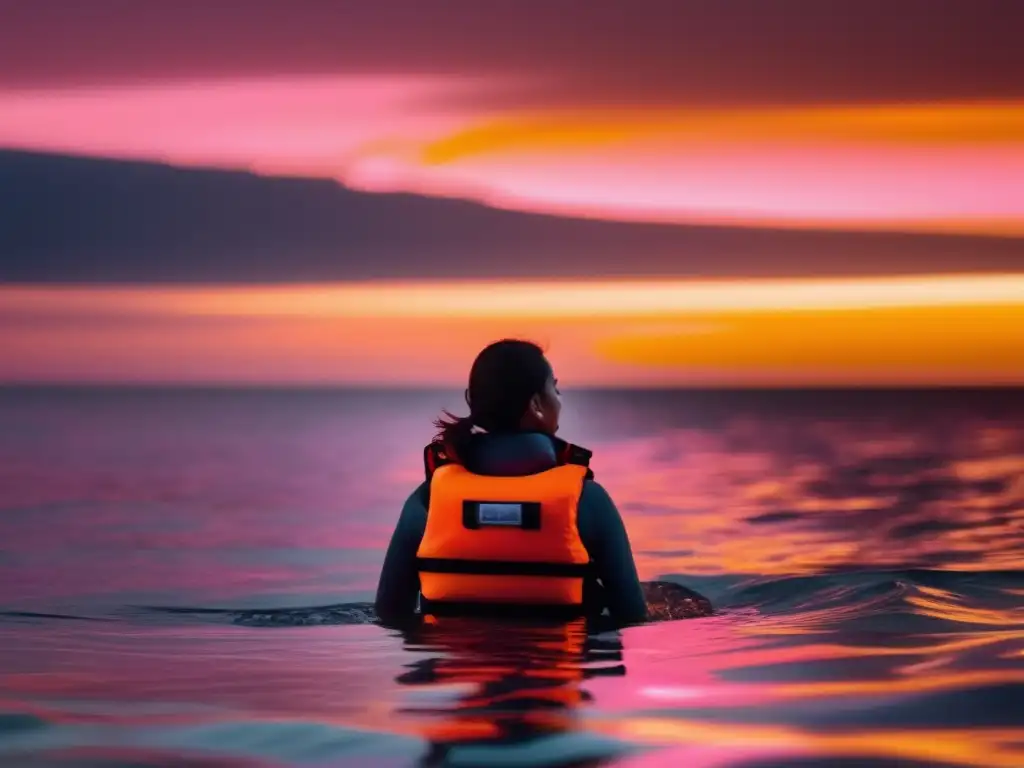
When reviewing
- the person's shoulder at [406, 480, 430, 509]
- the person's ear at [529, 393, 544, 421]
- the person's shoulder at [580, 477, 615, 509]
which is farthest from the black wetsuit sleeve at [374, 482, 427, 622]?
the person's shoulder at [580, 477, 615, 509]

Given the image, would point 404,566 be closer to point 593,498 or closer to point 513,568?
point 513,568

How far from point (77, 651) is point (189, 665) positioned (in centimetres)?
94

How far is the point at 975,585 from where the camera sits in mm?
10820

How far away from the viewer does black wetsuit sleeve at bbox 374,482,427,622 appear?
7.55m

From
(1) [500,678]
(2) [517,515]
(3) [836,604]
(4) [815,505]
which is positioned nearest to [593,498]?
(2) [517,515]

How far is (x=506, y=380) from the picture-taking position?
23.5ft

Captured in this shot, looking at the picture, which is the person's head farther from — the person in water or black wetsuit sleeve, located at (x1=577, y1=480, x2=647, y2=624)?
black wetsuit sleeve, located at (x1=577, y1=480, x2=647, y2=624)

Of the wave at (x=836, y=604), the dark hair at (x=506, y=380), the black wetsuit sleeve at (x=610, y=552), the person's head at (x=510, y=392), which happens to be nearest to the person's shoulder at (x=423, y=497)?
the person's head at (x=510, y=392)

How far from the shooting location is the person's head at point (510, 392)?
7.16 meters

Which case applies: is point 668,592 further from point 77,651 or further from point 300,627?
point 77,651


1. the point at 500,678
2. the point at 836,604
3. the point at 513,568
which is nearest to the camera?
the point at 500,678

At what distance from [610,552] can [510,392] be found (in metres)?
0.92

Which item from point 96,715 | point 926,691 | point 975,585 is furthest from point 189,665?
point 975,585

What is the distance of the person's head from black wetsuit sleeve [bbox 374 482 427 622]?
0.42 meters
